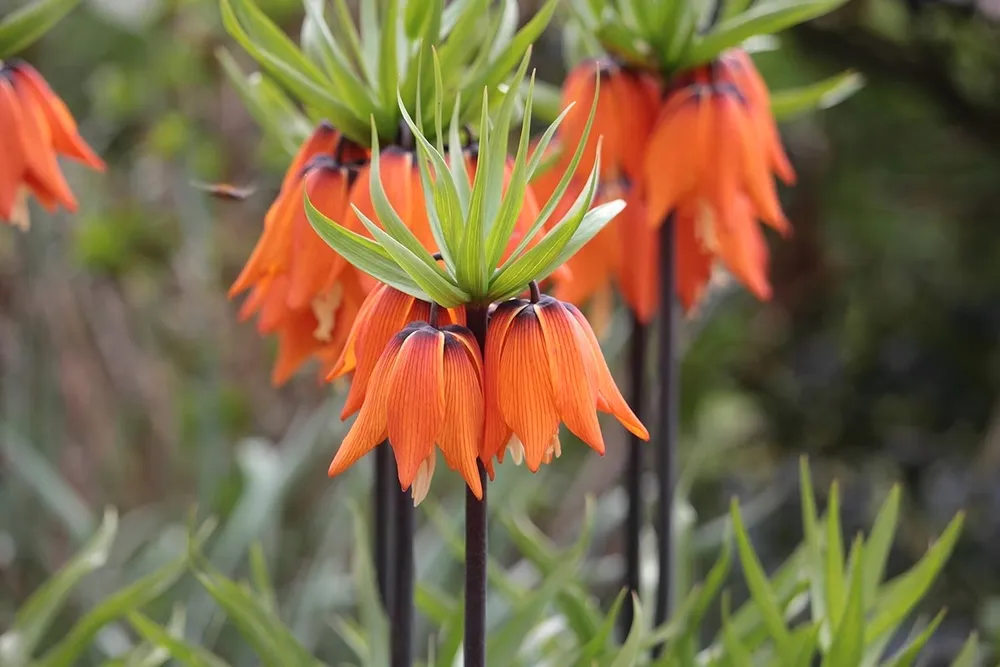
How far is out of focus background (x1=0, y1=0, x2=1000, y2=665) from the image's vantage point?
1.86m

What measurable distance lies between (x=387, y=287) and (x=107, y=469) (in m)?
1.86

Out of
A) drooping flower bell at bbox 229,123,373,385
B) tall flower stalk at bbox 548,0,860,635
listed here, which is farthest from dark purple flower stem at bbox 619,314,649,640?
drooping flower bell at bbox 229,123,373,385

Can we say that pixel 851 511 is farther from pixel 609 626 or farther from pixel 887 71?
pixel 609 626

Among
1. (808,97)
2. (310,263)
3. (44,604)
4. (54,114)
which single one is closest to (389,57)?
(310,263)

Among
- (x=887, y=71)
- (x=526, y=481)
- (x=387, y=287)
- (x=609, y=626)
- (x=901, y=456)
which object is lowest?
(x=901, y=456)

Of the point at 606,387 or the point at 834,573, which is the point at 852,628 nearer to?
the point at 834,573

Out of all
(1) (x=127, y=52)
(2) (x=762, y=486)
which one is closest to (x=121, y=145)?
(1) (x=127, y=52)

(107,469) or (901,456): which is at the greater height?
(107,469)

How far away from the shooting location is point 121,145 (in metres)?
2.61

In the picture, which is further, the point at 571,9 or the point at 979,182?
the point at 979,182

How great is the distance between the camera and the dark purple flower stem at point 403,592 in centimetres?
87

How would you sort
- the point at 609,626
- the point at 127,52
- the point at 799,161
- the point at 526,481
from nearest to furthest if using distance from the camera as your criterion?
the point at 609,626 → the point at 526,481 → the point at 127,52 → the point at 799,161

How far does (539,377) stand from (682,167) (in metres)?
0.45

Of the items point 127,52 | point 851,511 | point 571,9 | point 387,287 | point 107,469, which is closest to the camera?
point 387,287
